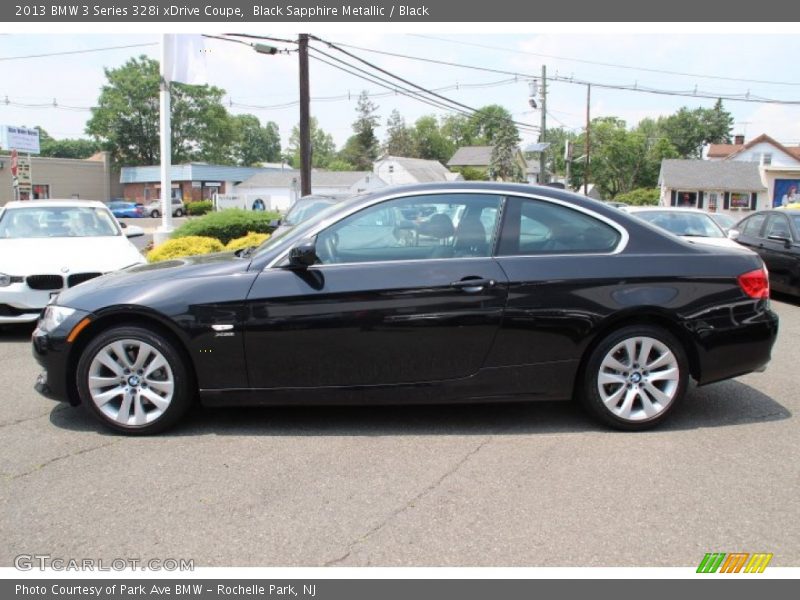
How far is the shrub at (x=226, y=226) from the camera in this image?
14.2 meters

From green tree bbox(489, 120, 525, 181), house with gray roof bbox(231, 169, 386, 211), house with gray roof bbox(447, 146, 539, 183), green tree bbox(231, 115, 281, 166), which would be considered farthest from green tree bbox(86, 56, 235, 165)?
green tree bbox(231, 115, 281, 166)

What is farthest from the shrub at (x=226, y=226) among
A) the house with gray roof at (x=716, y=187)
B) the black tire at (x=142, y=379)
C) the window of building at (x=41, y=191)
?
the window of building at (x=41, y=191)

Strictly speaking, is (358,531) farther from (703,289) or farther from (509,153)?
(509,153)

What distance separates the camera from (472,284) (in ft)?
14.0

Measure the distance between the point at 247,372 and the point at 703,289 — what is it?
9.97ft

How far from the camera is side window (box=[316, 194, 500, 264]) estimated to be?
438cm

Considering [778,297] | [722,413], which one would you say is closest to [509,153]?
[778,297]

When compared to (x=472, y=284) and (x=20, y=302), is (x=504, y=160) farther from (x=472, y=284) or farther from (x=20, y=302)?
(x=472, y=284)

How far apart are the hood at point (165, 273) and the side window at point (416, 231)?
→ 62 cm

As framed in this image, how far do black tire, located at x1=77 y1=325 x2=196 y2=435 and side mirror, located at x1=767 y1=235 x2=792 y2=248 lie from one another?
9.49 meters

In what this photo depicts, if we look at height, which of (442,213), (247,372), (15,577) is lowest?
(15,577)

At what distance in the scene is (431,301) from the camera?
13.9ft

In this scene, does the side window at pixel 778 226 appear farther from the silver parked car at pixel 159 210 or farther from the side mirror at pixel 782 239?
the silver parked car at pixel 159 210

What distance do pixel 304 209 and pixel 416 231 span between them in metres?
9.02
